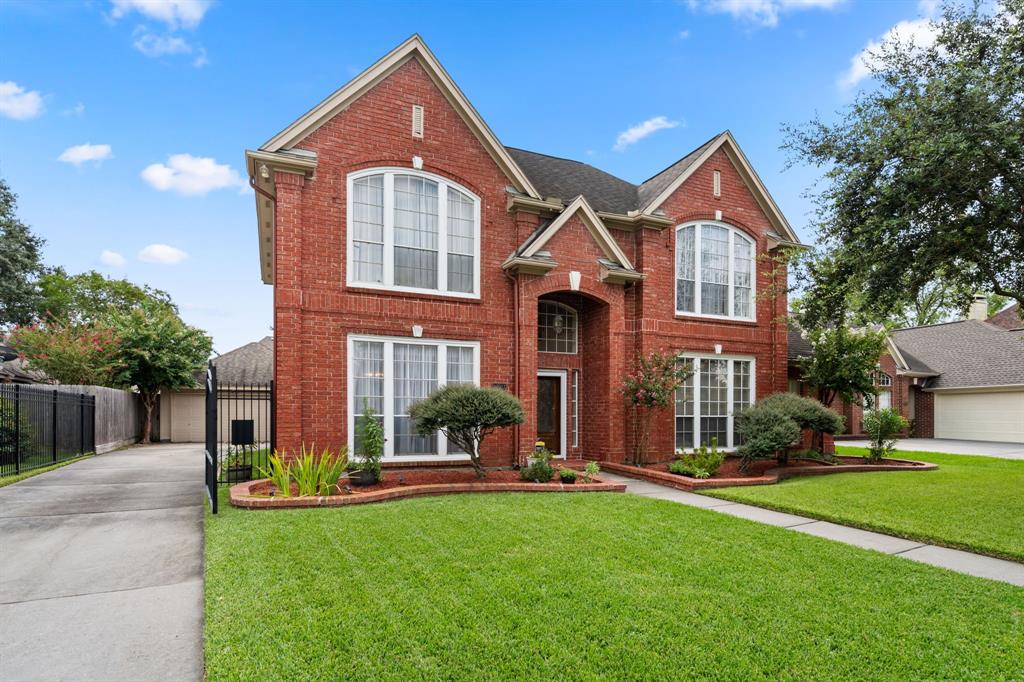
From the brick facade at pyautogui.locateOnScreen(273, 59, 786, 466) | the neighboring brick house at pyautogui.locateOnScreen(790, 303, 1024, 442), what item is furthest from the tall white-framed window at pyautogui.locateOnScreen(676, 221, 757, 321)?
the neighboring brick house at pyautogui.locateOnScreen(790, 303, 1024, 442)

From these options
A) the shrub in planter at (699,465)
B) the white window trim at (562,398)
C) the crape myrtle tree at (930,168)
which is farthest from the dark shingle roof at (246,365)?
the crape myrtle tree at (930,168)

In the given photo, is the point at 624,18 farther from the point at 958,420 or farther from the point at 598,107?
the point at 958,420

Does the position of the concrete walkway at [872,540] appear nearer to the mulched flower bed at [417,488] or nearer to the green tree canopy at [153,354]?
the mulched flower bed at [417,488]

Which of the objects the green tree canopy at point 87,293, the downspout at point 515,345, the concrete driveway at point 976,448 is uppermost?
the green tree canopy at point 87,293

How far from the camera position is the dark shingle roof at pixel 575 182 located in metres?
14.1

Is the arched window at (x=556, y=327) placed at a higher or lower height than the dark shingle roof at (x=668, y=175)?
lower

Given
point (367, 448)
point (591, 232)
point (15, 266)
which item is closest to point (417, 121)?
point (591, 232)

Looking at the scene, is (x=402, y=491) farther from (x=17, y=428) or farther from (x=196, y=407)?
(x=196, y=407)

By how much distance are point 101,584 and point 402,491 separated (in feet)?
14.1

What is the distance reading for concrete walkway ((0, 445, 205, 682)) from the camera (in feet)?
12.3

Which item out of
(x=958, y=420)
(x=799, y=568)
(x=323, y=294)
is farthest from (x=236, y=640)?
(x=958, y=420)

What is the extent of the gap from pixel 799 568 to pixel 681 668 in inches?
107

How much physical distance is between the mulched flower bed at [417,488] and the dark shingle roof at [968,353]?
2504cm

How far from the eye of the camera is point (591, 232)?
41.0 feet
